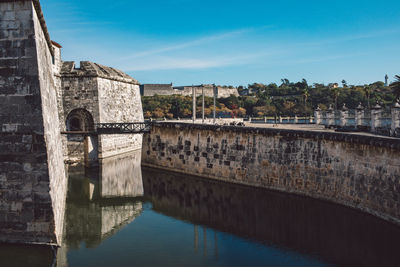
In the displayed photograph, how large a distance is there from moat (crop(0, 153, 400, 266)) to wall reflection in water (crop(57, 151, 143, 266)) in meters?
0.05

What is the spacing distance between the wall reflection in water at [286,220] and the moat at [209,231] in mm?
29

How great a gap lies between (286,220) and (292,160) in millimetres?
4228

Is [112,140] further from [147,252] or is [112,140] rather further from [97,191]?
[147,252]

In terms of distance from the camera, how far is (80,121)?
2731 centimetres

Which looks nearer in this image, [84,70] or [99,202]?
[99,202]

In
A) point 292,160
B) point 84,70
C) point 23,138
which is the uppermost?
point 84,70

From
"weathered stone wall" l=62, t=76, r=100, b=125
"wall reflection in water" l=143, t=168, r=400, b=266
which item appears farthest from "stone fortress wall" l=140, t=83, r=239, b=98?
A: "wall reflection in water" l=143, t=168, r=400, b=266

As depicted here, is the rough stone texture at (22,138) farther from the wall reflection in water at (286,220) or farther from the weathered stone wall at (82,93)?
the weathered stone wall at (82,93)

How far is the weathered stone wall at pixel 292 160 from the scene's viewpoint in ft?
42.5

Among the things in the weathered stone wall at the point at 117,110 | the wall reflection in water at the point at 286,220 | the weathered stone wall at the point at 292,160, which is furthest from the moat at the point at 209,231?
the weathered stone wall at the point at 117,110

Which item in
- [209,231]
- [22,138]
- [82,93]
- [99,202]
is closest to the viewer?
[22,138]

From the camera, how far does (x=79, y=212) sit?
52.0ft

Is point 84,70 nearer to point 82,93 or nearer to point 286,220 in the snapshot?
point 82,93

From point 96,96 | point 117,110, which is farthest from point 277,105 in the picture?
point 96,96
